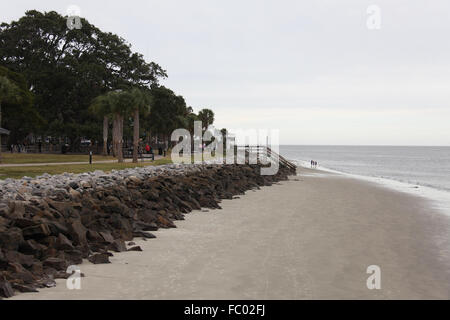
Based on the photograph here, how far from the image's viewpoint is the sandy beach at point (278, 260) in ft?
22.6

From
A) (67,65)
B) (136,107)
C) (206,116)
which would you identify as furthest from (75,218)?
(206,116)

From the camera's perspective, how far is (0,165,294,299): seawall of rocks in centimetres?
740

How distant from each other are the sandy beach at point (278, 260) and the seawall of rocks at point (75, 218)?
0.46 metres

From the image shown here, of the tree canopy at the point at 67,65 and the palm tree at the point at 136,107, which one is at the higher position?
the tree canopy at the point at 67,65

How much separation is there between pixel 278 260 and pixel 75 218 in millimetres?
4768

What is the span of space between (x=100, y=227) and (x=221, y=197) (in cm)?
970

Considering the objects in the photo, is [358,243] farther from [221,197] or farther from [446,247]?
[221,197]

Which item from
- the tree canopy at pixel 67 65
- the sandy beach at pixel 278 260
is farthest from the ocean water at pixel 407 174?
the tree canopy at pixel 67 65

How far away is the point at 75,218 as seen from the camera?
32.9 feet

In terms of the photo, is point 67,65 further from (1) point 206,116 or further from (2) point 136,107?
(1) point 206,116

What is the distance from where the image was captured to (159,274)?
7766 mm

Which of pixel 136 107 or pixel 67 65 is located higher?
pixel 67 65

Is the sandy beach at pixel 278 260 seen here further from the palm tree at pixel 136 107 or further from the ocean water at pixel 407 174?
the palm tree at pixel 136 107
